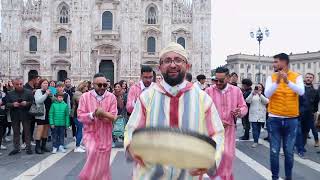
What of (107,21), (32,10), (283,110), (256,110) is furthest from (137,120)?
(32,10)

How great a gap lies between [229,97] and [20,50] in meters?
42.3

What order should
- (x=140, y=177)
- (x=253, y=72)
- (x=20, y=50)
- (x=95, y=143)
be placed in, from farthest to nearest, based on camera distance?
(x=253, y=72)
(x=20, y=50)
(x=95, y=143)
(x=140, y=177)

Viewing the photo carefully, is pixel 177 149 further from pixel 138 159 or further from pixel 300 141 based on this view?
pixel 300 141

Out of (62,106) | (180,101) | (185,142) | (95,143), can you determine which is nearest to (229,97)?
(95,143)

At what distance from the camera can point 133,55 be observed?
4566 centimetres

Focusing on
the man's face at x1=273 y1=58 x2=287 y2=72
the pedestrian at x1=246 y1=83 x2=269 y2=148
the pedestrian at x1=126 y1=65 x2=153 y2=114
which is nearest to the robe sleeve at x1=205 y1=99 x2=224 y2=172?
the man's face at x1=273 y1=58 x2=287 y2=72

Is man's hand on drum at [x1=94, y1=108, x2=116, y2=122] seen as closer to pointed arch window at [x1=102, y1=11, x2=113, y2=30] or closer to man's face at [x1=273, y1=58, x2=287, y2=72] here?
man's face at [x1=273, y1=58, x2=287, y2=72]

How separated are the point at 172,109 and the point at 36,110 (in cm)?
816

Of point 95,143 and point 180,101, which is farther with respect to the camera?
point 95,143

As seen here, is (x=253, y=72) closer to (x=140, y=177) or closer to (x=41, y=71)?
(x=41, y=71)

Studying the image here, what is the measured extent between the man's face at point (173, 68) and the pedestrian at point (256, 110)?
30.2ft

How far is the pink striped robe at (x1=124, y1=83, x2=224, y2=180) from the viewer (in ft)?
10.5

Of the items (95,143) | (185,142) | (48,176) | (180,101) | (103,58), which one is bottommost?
(48,176)

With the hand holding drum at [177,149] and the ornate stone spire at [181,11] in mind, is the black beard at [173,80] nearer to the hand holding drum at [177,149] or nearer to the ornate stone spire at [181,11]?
the hand holding drum at [177,149]
